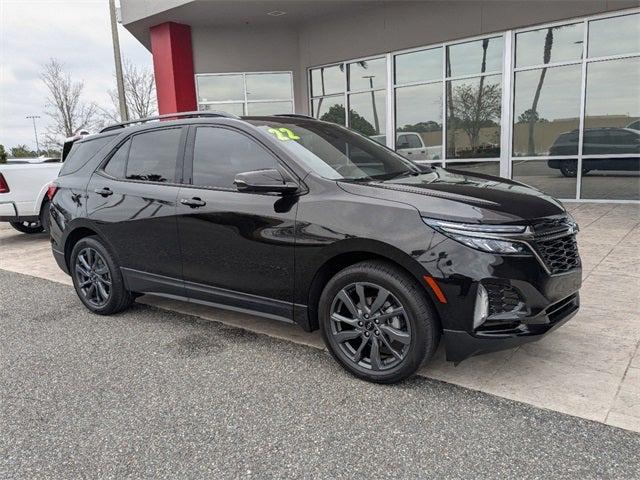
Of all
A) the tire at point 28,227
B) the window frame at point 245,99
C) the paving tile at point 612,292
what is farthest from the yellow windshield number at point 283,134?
the window frame at point 245,99

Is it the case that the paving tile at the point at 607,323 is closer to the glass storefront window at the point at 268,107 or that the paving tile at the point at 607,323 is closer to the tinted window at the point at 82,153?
the tinted window at the point at 82,153

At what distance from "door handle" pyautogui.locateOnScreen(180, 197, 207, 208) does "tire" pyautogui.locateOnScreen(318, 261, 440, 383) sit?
4.04 feet

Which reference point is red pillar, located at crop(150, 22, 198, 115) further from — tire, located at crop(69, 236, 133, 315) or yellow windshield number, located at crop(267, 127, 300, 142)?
yellow windshield number, located at crop(267, 127, 300, 142)

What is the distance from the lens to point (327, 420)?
109 inches

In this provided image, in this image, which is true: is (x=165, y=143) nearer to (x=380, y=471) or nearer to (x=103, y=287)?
(x=103, y=287)

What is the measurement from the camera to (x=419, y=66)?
1177cm

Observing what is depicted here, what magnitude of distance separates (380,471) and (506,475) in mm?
573

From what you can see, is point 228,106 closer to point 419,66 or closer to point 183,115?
point 419,66

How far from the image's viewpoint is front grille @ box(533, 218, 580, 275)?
2.86 metres

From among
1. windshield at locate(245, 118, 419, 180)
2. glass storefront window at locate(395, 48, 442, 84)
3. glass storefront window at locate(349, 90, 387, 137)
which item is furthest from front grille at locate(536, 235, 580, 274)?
glass storefront window at locate(349, 90, 387, 137)

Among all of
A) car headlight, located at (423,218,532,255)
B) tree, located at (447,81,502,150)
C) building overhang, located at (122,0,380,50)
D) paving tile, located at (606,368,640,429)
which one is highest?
building overhang, located at (122,0,380,50)

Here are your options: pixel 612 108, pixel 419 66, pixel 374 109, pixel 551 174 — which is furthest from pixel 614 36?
pixel 374 109

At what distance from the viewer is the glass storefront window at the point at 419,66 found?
11.5m

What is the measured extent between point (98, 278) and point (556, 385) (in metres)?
3.94
